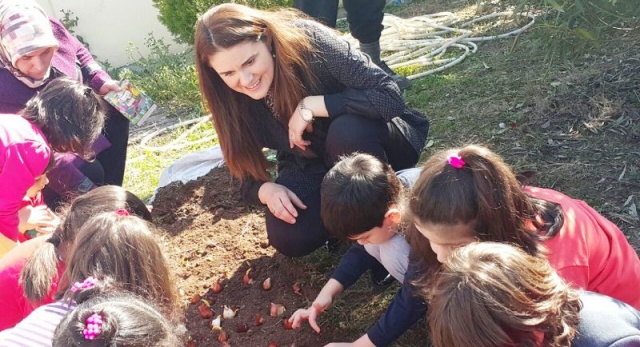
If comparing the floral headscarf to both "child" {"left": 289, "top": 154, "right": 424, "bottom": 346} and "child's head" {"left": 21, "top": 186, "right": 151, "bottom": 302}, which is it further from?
"child" {"left": 289, "top": 154, "right": 424, "bottom": 346}

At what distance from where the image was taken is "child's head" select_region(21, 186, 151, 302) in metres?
1.90

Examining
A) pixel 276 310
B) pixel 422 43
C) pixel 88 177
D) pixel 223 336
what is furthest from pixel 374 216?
pixel 422 43

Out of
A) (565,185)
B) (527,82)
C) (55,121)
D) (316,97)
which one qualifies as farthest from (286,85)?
(527,82)

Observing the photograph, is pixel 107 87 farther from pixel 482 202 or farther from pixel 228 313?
pixel 482 202

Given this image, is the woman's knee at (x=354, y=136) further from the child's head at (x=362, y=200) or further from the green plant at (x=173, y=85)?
the green plant at (x=173, y=85)

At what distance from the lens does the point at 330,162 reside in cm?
258

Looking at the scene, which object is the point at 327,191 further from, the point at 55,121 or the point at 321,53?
the point at 55,121

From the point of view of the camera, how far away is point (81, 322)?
4.60 ft

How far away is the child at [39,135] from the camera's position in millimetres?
2453

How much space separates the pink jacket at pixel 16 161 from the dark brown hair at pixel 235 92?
0.70 meters

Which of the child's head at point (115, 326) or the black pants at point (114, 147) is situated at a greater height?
the child's head at point (115, 326)

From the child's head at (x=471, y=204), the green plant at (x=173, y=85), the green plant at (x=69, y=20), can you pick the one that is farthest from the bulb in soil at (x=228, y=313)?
the green plant at (x=69, y=20)

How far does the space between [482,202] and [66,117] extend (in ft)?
5.88

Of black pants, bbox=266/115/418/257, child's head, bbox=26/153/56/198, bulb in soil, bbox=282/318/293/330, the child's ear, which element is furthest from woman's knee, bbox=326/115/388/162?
child's head, bbox=26/153/56/198
